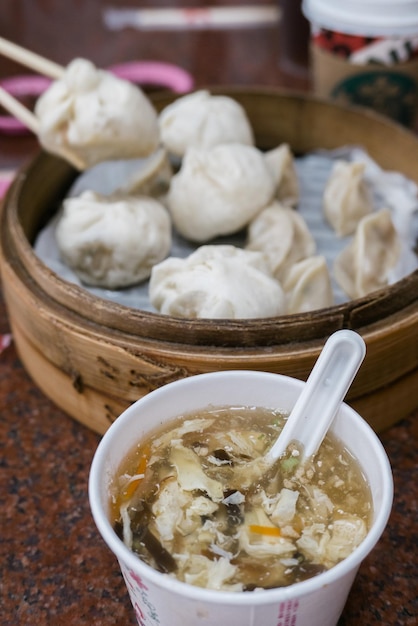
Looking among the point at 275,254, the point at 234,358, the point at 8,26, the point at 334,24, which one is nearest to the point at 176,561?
the point at 234,358

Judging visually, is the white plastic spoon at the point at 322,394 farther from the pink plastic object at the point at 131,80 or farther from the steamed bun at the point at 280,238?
the pink plastic object at the point at 131,80

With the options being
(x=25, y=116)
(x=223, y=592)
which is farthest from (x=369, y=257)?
(x=223, y=592)

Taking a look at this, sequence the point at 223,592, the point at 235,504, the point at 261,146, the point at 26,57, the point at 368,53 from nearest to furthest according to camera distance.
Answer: the point at 223,592
the point at 235,504
the point at 26,57
the point at 368,53
the point at 261,146

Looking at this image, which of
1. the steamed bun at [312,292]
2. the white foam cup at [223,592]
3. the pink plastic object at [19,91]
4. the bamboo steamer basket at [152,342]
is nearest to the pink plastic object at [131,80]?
the pink plastic object at [19,91]

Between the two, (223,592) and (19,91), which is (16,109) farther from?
(223,592)

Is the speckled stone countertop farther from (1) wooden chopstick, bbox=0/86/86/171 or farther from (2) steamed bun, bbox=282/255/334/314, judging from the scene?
(1) wooden chopstick, bbox=0/86/86/171

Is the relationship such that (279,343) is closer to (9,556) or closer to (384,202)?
(9,556)
